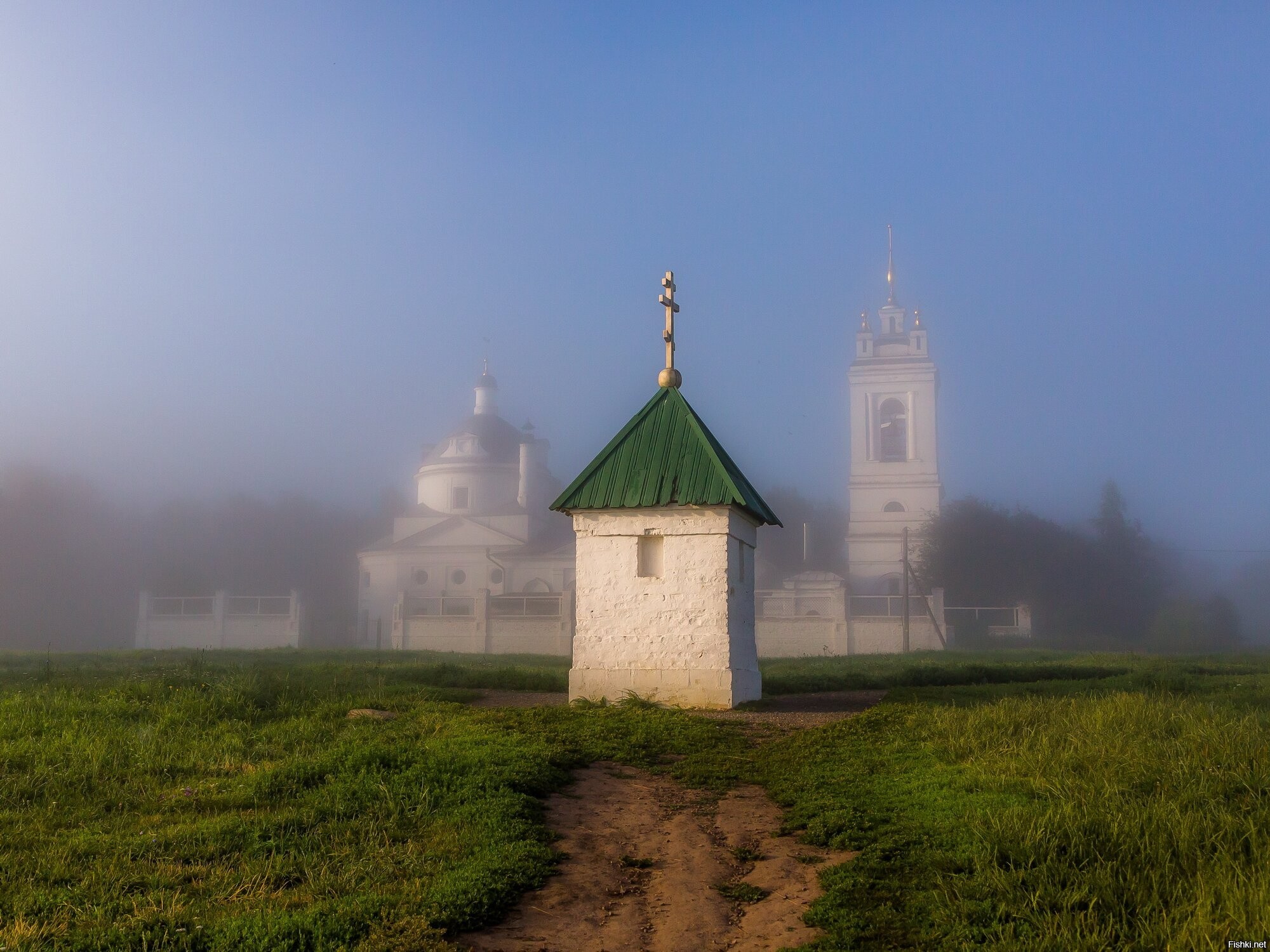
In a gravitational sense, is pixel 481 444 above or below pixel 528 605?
above

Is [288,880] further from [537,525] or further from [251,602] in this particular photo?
[537,525]

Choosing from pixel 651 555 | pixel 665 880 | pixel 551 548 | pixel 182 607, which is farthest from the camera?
pixel 551 548

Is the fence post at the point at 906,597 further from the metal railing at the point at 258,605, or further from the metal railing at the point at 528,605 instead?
the metal railing at the point at 258,605

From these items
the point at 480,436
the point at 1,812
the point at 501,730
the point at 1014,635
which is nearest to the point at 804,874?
the point at 501,730

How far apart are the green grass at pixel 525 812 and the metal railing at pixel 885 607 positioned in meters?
26.4

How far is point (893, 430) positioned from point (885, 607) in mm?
14941

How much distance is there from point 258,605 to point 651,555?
113ft

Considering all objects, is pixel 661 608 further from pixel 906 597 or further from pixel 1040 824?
pixel 906 597

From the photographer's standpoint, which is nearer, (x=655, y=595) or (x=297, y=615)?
(x=655, y=595)

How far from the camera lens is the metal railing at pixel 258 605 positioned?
42875 millimetres

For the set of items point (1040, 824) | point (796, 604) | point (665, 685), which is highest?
point (796, 604)

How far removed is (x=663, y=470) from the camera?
12969 millimetres

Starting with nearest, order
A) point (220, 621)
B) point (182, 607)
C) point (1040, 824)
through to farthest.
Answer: point (1040, 824), point (220, 621), point (182, 607)

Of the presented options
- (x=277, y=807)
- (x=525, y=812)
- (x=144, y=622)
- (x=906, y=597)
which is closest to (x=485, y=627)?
(x=906, y=597)
